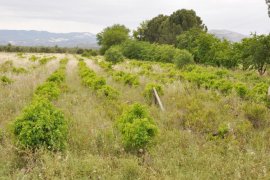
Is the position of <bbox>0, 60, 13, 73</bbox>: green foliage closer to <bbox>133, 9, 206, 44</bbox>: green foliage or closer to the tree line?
the tree line

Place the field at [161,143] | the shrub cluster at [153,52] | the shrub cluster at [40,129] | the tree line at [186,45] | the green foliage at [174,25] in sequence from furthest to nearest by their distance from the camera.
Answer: the green foliage at [174,25] → the shrub cluster at [153,52] → the tree line at [186,45] → the shrub cluster at [40,129] → the field at [161,143]

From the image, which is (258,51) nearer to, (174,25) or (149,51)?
(149,51)

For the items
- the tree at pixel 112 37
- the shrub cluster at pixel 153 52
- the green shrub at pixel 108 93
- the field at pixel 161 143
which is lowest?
the field at pixel 161 143

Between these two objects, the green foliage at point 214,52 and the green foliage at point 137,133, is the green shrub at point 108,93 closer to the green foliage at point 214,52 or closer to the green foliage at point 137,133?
the green foliage at point 137,133

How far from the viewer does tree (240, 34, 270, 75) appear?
74.8 feet

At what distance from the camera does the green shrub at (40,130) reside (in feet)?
20.3

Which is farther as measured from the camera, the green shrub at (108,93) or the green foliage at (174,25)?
the green foliage at (174,25)

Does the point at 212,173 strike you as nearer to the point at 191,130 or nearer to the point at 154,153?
the point at 154,153

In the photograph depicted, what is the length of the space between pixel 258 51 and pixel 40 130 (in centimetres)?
1974

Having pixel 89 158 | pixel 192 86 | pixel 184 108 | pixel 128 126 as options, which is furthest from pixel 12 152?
pixel 192 86

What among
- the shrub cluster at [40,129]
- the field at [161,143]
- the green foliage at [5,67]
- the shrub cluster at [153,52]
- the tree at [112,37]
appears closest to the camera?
the field at [161,143]

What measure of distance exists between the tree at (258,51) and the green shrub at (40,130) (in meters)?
19.1

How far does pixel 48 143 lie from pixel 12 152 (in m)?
0.66

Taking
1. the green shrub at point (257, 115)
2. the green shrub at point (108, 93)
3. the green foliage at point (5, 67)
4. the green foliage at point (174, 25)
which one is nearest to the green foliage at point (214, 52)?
the green foliage at point (5, 67)
